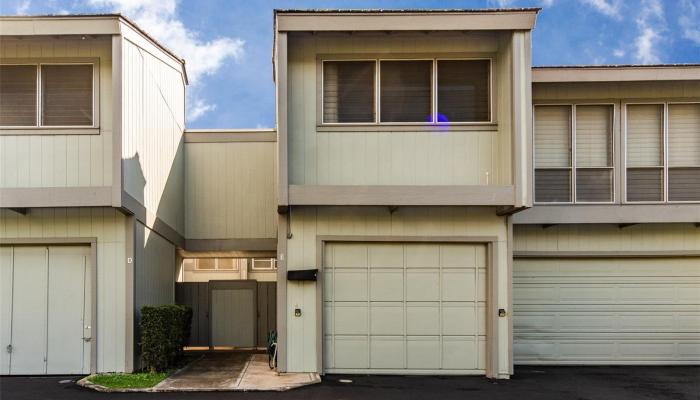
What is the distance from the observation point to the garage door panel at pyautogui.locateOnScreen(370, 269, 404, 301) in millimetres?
10336

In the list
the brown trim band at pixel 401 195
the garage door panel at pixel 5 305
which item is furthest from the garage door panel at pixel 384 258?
the garage door panel at pixel 5 305

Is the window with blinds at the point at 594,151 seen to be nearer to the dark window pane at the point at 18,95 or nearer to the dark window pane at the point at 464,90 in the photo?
the dark window pane at the point at 464,90

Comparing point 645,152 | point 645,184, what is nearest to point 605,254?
point 645,184

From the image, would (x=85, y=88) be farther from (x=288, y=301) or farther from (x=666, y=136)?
(x=666, y=136)

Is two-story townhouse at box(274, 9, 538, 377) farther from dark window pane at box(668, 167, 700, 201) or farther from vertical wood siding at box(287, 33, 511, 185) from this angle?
dark window pane at box(668, 167, 700, 201)

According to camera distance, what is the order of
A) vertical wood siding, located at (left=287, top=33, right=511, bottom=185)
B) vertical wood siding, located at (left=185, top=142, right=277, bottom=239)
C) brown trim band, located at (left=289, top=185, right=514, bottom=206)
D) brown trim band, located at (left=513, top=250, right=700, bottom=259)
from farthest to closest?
1. vertical wood siding, located at (left=185, top=142, right=277, bottom=239)
2. brown trim band, located at (left=513, top=250, right=700, bottom=259)
3. vertical wood siding, located at (left=287, top=33, right=511, bottom=185)
4. brown trim band, located at (left=289, top=185, right=514, bottom=206)

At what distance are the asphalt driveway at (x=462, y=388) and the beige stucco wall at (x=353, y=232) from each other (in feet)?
2.33

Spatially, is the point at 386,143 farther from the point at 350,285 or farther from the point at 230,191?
the point at 230,191

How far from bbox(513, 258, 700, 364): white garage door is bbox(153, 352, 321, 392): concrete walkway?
4889 millimetres

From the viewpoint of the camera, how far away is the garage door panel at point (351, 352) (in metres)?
10.2

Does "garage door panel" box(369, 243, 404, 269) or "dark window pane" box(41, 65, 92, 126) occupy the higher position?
"dark window pane" box(41, 65, 92, 126)

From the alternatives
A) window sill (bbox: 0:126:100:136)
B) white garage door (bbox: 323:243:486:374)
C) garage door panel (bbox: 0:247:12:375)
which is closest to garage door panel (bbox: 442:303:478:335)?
white garage door (bbox: 323:243:486:374)

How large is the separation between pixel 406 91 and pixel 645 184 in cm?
549

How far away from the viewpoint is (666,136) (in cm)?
1167
